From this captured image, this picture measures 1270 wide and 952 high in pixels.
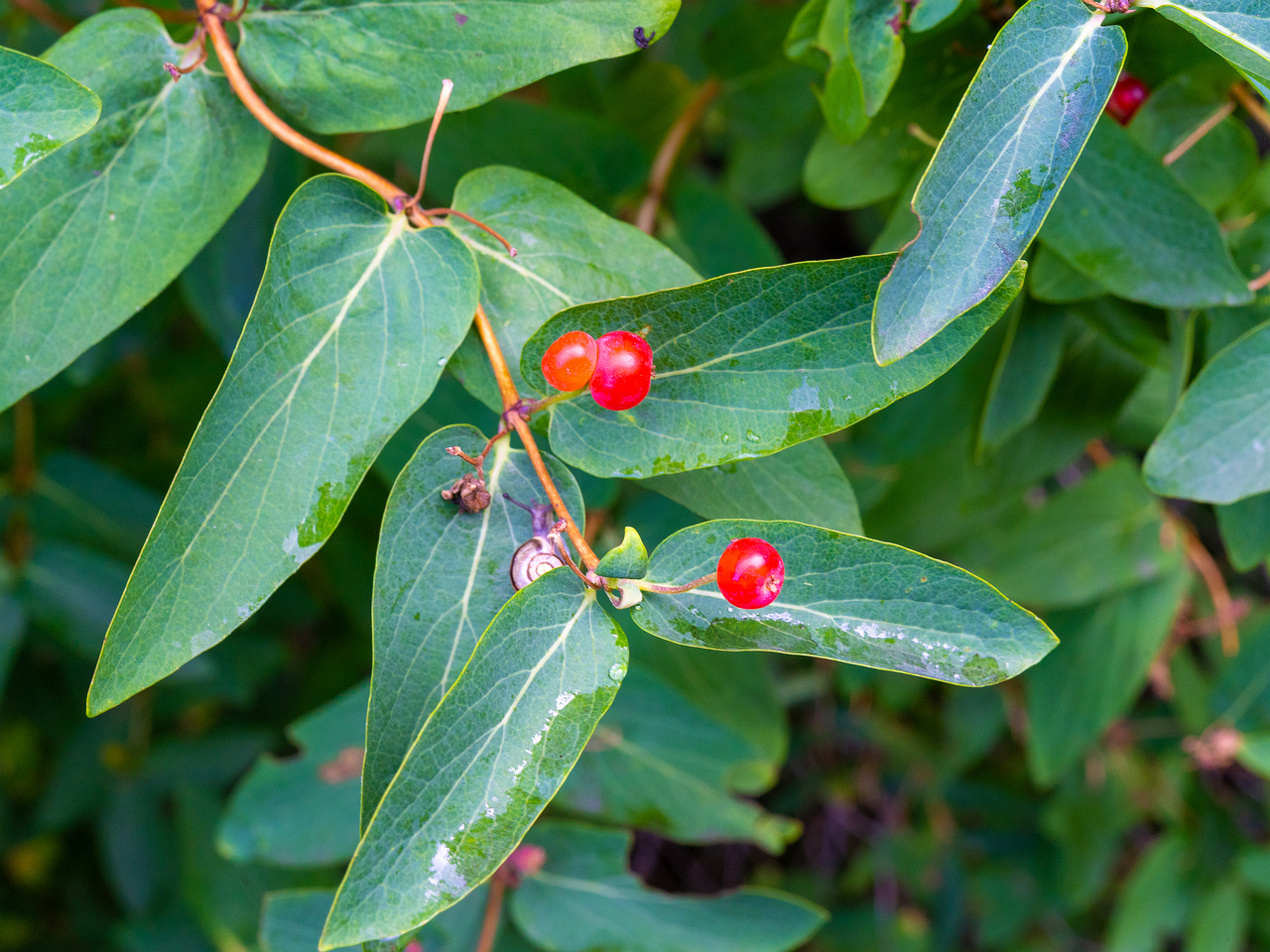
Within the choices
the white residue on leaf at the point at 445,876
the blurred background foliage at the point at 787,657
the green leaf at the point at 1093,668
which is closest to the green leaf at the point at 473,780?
the white residue on leaf at the point at 445,876

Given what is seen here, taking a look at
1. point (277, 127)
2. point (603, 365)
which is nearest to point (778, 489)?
point (603, 365)

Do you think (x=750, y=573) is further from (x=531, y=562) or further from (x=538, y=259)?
(x=538, y=259)

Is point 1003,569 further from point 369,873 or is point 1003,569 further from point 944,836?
point 369,873

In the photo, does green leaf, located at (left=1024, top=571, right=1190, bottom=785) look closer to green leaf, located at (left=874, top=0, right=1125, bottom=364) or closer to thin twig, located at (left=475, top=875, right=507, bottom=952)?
thin twig, located at (left=475, top=875, right=507, bottom=952)

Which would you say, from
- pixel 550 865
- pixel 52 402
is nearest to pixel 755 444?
pixel 550 865

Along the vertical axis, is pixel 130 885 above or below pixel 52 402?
below

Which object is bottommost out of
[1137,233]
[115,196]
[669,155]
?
[669,155]
